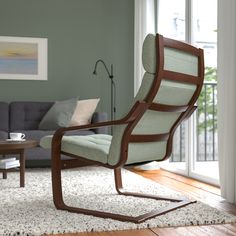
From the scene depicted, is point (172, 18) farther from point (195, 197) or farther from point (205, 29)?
point (195, 197)

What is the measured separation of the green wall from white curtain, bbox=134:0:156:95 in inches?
13.6

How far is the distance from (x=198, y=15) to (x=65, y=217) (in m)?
2.99

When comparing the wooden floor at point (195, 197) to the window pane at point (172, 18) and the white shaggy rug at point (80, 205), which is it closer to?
the white shaggy rug at point (80, 205)

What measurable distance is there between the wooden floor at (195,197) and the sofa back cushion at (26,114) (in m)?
1.52

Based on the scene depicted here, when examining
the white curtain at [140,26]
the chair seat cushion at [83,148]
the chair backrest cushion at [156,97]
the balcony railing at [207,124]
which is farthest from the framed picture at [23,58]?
the chair backrest cushion at [156,97]

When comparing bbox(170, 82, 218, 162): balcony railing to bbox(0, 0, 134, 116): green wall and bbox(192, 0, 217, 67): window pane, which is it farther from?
bbox(0, 0, 134, 116): green wall

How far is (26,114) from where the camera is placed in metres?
5.23

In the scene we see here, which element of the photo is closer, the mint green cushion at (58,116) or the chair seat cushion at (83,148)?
the chair seat cushion at (83,148)

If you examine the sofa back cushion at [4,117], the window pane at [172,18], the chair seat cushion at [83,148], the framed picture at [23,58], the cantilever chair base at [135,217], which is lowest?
the cantilever chair base at [135,217]

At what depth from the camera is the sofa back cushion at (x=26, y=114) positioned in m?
5.16

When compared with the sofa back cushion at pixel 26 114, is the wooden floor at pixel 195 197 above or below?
below

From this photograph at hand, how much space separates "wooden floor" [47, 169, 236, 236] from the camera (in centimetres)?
209

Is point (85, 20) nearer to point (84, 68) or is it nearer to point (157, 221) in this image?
point (84, 68)

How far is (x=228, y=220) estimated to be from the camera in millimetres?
2332
